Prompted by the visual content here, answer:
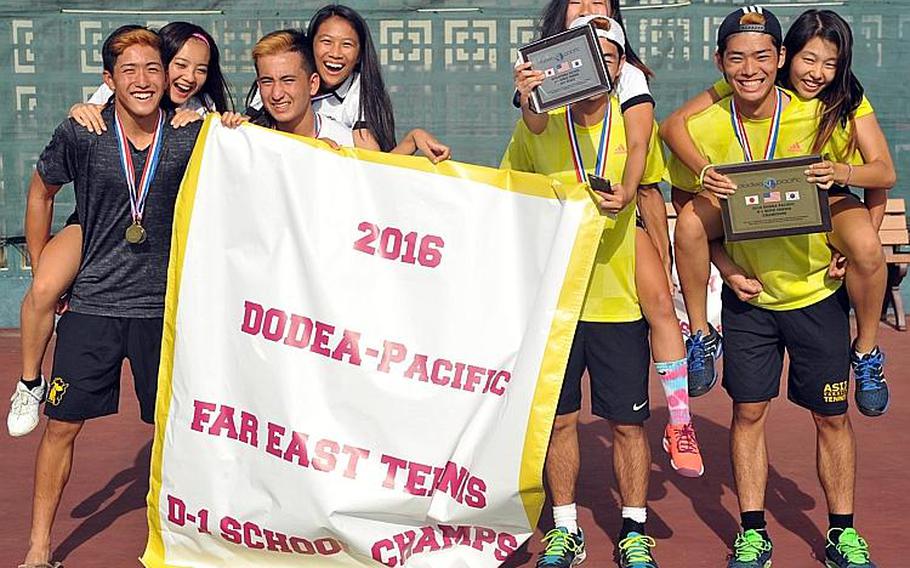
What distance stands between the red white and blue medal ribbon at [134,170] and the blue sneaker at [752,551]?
254cm

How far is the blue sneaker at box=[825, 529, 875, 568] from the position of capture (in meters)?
5.59

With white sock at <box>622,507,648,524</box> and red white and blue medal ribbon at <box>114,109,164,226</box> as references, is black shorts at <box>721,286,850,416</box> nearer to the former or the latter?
white sock at <box>622,507,648,524</box>

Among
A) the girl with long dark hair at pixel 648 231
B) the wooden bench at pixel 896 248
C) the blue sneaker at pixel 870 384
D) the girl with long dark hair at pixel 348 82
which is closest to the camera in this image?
the girl with long dark hair at pixel 648 231

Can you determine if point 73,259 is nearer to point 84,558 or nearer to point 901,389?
point 84,558

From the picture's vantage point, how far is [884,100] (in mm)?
11961

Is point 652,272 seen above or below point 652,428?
above

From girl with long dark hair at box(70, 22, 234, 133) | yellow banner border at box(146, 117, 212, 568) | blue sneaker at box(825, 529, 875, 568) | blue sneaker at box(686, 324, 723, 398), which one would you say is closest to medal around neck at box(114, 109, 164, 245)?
yellow banner border at box(146, 117, 212, 568)

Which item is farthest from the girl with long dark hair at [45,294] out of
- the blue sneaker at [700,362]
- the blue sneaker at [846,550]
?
the blue sneaker at [846,550]

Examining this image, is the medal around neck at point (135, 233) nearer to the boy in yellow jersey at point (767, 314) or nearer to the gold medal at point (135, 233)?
the gold medal at point (135, 233)

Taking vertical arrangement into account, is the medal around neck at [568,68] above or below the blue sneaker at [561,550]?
above

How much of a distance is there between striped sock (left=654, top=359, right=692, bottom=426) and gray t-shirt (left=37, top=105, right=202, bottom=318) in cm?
192

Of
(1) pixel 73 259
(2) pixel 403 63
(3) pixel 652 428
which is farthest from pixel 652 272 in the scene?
(2) pixel 403 63

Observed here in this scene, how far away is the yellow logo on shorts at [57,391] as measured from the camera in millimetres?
5535

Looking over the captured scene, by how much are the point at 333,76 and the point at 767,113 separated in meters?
1.70
